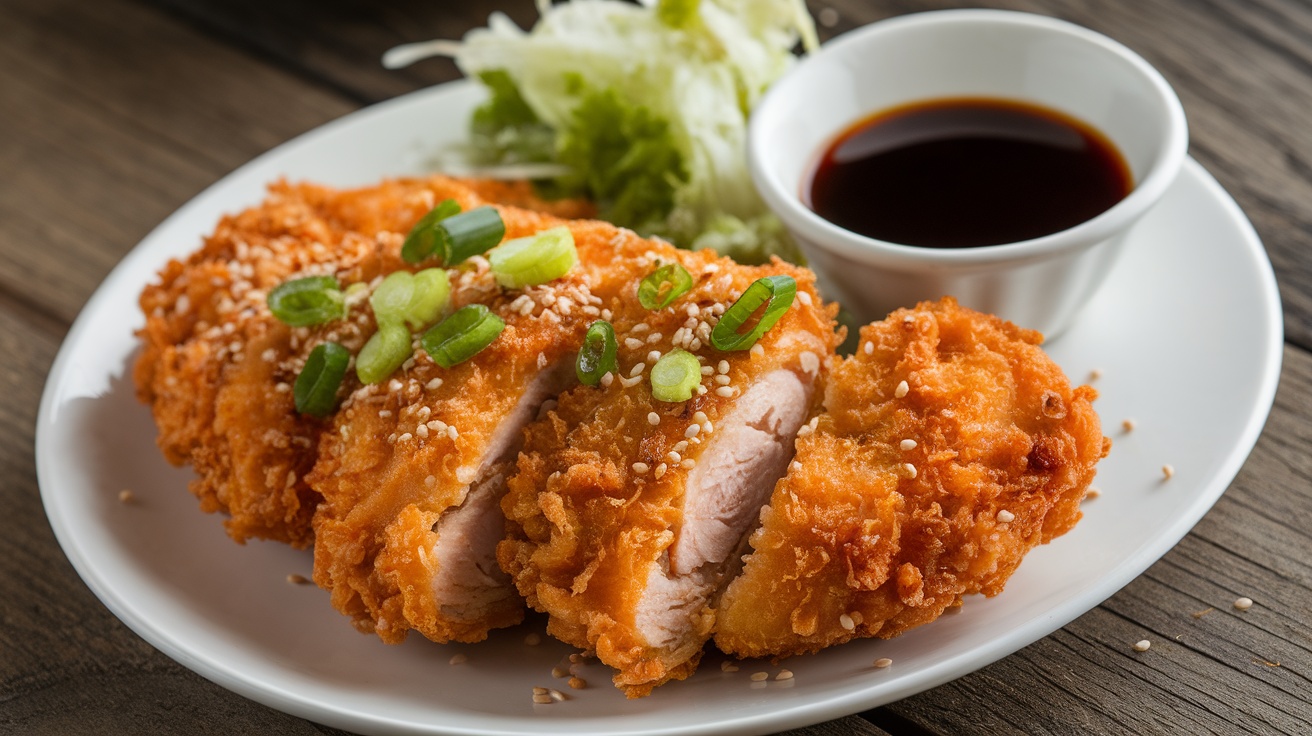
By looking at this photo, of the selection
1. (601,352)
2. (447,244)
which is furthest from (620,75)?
(601,352)

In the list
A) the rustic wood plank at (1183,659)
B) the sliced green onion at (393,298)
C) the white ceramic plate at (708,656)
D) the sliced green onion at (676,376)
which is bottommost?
the rustic wood plank at (1183,659)

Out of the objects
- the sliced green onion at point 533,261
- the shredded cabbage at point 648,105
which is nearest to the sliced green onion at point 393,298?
the sliced green onion at point 533,261

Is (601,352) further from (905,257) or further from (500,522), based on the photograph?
(905,257)

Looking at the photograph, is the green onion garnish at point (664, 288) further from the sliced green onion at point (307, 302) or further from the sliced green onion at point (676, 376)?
the sliced green onion at point (307, 302)

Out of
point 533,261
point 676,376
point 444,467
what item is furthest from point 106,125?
point 676,376

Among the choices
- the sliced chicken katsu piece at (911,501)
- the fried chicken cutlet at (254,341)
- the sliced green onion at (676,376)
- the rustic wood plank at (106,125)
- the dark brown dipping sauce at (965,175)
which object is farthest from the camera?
the rustic wood plank at (106,125)

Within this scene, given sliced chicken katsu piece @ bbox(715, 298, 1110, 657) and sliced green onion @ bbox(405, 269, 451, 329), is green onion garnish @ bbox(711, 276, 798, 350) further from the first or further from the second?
sliced green onion @ bbox(405, 269, 451, 329)
